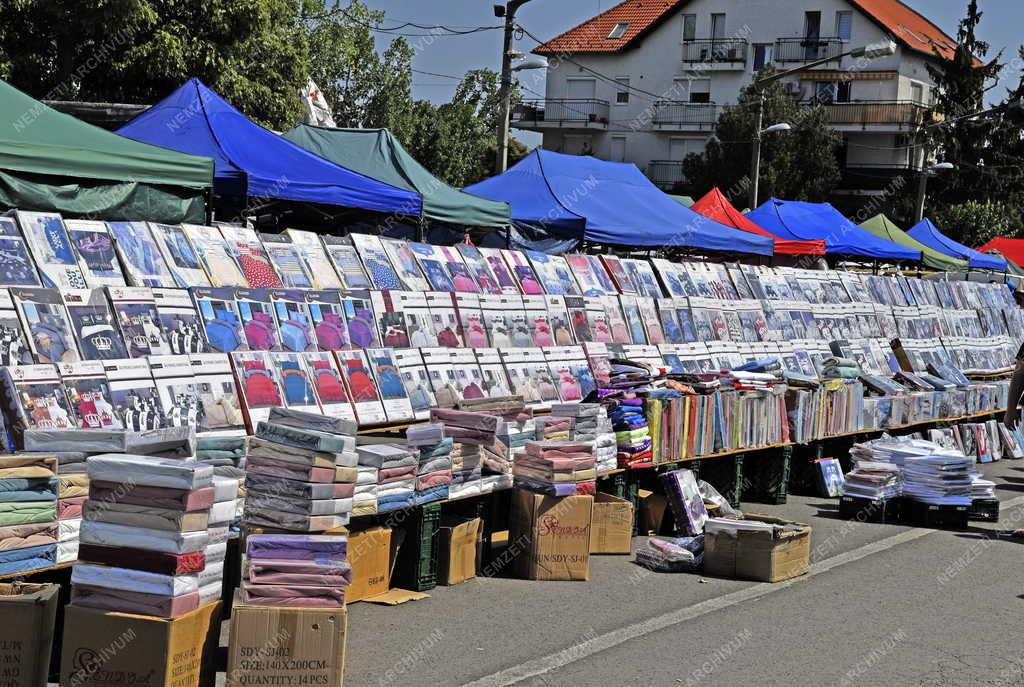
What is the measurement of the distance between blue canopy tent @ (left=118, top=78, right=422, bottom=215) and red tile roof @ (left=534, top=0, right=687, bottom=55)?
5137 centimetres

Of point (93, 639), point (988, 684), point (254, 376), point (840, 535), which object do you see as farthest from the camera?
point (840, 535)

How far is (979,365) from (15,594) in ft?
56.3

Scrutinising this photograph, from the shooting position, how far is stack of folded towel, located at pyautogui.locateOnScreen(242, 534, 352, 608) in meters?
6.01

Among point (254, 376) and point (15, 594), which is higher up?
point (254, 376)

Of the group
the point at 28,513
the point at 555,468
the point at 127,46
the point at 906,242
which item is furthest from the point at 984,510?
the point at 906,242

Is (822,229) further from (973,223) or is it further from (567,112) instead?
(567,112)

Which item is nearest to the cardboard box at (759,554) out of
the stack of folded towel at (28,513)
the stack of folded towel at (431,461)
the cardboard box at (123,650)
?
the stack of folded towel at (431,461)

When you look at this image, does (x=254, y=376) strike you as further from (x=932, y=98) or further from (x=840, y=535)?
(x=932, y=98)


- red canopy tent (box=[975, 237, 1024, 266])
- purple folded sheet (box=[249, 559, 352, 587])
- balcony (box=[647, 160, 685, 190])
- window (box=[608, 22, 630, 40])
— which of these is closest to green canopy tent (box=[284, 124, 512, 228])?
purple folded sheet (box=[249, 559, 352, 587])

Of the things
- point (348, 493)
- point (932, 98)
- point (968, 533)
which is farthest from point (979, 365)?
point (932, 98)

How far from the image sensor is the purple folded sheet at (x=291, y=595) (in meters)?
5.99

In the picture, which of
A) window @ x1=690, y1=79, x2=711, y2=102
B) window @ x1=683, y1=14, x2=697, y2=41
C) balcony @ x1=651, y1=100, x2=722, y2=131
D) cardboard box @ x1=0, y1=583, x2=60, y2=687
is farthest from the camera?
window @ x1=690, y1=79, x2=711, y2=102

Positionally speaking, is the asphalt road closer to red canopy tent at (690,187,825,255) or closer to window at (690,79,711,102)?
red canopy tent at (690,187,825,255)

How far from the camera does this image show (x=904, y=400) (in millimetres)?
15273
